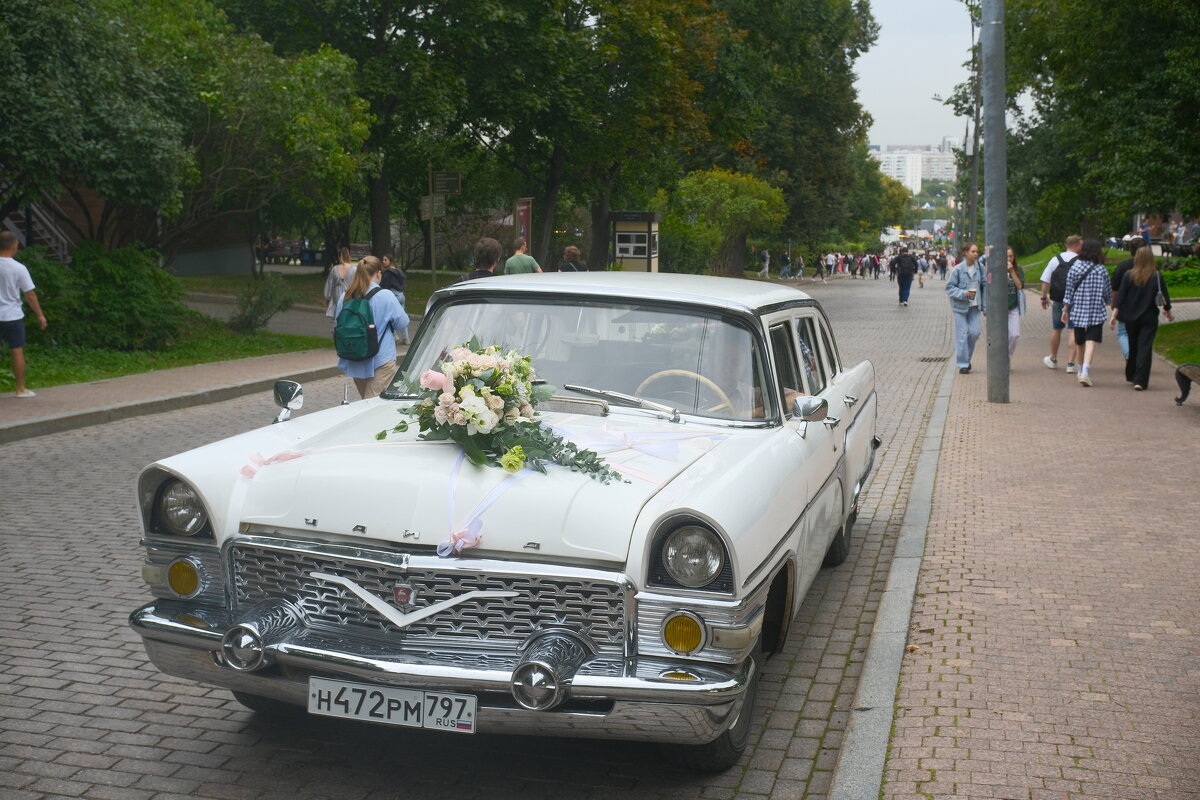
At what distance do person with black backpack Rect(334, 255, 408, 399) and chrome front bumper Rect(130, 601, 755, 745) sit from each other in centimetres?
579

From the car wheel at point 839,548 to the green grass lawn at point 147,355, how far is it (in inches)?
441

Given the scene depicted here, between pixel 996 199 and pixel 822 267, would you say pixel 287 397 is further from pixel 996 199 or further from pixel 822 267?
pixel 822 267

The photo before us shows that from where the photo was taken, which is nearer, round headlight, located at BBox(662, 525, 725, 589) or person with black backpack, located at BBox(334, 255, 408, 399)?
round headlight, located at BBox(662, 525, 725, 589)

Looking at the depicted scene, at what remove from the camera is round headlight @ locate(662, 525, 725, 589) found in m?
3.88

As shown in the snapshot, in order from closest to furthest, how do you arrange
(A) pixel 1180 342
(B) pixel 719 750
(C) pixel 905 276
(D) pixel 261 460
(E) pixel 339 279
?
1. (B) pixel 719 750
2. (D) pixel 261 460
3. (E) pixel 339 279
4. (A) pixel 1180 342
5. (C) pixel 905 276

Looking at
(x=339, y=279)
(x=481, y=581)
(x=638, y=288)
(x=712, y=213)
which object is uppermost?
(x=712, y=213)

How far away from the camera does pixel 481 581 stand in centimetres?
387

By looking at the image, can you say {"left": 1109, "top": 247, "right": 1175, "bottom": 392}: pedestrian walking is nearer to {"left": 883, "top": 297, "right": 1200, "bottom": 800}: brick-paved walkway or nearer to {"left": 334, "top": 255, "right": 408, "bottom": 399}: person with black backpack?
{"left": 883, "top": 297, "right": 1200, "bottom": 800}: brick-paved walkway

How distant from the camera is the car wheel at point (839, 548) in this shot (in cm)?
718

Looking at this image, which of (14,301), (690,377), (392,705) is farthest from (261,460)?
(14,301)

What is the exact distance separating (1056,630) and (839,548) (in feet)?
5.70

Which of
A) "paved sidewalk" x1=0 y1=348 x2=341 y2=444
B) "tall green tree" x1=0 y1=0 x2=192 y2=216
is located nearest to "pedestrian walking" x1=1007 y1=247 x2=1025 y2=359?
"paved sidewalk" x1=0 y1=348 x2=341 y2=444

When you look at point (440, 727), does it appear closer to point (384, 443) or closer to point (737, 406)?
point (384, 443)

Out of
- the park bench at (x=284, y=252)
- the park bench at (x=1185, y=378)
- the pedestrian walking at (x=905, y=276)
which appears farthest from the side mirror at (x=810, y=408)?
the park bench at (x=284, y=252)
